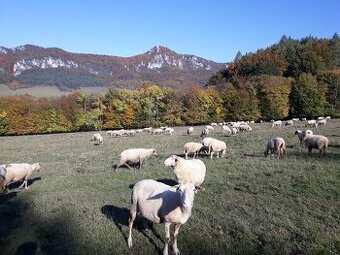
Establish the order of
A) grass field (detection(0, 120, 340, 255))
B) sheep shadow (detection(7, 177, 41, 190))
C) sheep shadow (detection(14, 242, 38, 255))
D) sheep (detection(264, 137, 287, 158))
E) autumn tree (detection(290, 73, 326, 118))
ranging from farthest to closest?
autumn tree (detection(290, 73, 326, 118)), sheep (detection(264, 137, 287, 158)), sheep shadow (detection(7, 177, 41, 190)), sheep shadow (detection(14, 242, 38, 255)), grass field (detection(0, 120, 340, 255))

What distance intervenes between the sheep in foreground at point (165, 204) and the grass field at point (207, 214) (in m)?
0.84

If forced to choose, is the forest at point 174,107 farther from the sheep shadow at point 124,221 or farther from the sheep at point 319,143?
the sheep shadow at point 124,221

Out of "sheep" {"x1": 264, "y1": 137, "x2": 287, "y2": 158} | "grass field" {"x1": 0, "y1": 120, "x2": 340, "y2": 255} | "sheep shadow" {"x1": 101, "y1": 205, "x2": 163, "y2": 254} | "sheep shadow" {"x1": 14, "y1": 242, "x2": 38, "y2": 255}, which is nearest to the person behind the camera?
"grass field" {"x1": 0, "y1": 120, "x2": 340, "y2": 255}

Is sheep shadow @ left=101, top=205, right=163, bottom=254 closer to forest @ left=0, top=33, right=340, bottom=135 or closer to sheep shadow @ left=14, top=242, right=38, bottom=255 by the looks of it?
sheep shadow @ left=14, top=242, right=38, bottom=255

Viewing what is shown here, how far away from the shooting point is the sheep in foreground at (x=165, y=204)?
11008 millimetres

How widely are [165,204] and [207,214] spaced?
118 inches

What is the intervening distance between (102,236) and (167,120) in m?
78.6

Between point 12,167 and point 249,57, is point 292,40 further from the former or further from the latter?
point 12,167

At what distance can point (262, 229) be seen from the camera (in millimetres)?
12523

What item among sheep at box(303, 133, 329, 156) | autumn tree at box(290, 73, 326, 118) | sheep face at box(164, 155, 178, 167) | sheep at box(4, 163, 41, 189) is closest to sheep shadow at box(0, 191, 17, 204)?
sheep at box(4, 163, 41, 189)

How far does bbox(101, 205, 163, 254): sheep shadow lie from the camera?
12803mm

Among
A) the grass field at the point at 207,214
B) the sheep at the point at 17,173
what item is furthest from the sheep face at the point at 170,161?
Result: the sheep at the point at 17,173

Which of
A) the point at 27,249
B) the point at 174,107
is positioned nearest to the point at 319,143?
the point at 27,249

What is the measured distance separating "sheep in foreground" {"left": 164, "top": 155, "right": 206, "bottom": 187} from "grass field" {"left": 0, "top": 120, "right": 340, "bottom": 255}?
2.52 feet
